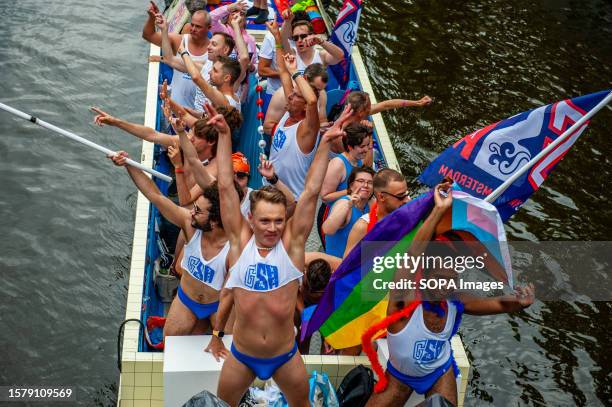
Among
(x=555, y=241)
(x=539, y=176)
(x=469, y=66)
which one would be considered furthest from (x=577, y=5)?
(x=539, y=176)

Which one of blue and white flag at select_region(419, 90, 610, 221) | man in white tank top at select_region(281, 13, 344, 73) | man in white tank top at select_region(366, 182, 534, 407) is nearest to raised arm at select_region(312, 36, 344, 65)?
man in white tank top at select_region(281, 13, 344, 73)

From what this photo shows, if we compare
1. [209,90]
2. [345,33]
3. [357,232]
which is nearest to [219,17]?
[345,33]

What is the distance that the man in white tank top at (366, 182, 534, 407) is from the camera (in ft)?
20.7

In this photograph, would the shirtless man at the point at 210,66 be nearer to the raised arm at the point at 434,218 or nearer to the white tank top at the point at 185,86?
the white tank top at the point at 185,86

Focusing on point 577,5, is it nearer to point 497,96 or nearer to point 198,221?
point 497,96

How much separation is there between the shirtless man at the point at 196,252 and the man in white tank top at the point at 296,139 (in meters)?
1.47

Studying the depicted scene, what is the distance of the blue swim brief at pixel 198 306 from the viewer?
7078 millimetres

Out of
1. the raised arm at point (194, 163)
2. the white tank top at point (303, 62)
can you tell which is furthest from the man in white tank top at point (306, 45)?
the raised arm at point (194, 163)

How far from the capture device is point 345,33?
11.3m

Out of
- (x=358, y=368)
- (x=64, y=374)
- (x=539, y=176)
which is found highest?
(x=539, y=176)

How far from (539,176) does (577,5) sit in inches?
490

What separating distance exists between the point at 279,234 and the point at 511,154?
2.51 metres

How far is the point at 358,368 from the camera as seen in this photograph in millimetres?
6762

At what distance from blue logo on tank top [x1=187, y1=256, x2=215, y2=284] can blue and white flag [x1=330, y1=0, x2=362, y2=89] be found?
5.02 m
